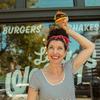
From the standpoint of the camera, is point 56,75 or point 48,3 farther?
point 48,3

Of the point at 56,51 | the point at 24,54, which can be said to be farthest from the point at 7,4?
the point at 56,51

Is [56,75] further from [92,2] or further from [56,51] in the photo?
[92,2]

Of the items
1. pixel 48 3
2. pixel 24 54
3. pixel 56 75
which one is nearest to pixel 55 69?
pixel 56 75

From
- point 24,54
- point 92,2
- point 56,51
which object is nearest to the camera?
point 56,51

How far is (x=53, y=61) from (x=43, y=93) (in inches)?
8.7

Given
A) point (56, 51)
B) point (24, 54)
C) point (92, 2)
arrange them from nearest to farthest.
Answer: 1. point (56, 51)
2. point (92, 2)
3. point (24, 54)

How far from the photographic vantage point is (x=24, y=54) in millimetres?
4414

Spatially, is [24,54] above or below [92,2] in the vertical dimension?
below

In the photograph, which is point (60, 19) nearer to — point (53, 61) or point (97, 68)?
point (53, 61)

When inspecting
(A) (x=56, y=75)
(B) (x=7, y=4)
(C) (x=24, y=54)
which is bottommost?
(A) (x=56, y=75)

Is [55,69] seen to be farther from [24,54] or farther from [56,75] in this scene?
[24,54]

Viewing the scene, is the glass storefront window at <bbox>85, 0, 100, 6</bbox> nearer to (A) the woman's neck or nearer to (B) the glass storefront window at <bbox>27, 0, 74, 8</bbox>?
(B) the glass storefront window at <bbox>27, 0, 74, 8</bbox>

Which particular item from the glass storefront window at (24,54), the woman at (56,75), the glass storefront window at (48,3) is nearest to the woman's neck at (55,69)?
the woman at (56,75)

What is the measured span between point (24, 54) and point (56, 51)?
6.20 feet
